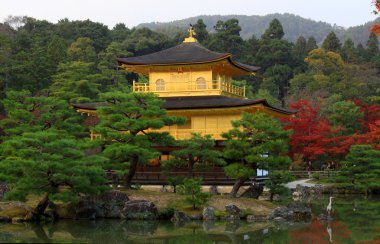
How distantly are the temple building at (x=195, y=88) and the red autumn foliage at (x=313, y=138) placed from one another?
8.19 m

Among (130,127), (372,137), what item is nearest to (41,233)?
(130,127)

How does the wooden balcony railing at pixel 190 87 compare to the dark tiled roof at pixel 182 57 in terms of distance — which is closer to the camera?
the dark tiled roof at pixel 182 57

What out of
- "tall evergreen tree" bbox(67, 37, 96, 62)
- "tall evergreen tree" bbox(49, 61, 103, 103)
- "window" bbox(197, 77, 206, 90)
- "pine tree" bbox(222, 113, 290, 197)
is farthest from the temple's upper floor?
"tall evergreen tree" bbox(67, 37, 96, 62)

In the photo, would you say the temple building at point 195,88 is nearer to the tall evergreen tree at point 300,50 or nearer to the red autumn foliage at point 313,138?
the red autumn foliage at point 313,138

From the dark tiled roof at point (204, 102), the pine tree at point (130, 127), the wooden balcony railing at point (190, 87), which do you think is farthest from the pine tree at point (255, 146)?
the wooden balcony railing at point (190, 87)

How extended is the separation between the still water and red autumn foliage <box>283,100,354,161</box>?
676 inches

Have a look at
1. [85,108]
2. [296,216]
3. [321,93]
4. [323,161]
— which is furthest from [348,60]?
[296,216]

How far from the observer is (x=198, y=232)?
19.4 meters

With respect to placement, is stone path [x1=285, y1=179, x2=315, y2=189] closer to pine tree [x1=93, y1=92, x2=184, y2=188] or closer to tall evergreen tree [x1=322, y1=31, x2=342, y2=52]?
pine tree [x1=93, y1=92, x2=184, y2=188]

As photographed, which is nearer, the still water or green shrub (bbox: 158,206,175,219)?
the still water

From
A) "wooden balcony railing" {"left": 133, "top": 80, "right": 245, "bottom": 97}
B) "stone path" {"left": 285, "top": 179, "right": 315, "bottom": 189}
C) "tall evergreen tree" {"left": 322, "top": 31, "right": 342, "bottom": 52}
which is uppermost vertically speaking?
"tall evergreen tree" {"left": 322, "top": 31, "right": 342, "bottom": 52}

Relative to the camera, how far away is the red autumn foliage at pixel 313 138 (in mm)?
40625

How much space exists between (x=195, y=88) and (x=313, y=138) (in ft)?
37.9

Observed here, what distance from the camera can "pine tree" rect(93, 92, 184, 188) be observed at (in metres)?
24.5
